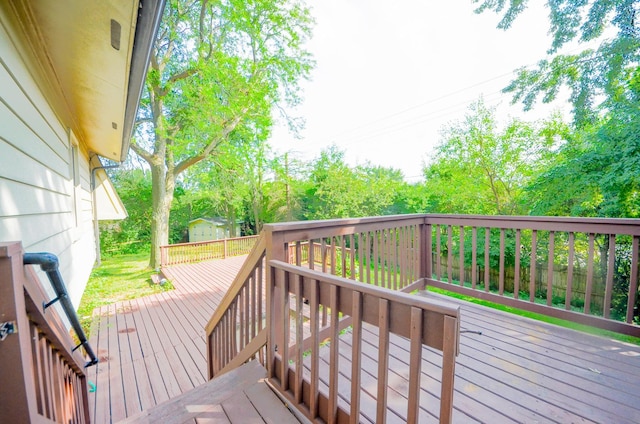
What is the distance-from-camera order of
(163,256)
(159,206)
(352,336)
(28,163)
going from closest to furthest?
(352,336) → (28,163) → (163,256) → (159,206)

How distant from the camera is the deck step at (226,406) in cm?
149

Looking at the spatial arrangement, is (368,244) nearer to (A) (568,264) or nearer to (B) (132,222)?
(A) (568,264)

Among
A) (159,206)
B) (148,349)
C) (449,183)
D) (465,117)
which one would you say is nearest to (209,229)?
(159,206)

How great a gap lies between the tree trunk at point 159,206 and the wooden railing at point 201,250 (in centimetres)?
39

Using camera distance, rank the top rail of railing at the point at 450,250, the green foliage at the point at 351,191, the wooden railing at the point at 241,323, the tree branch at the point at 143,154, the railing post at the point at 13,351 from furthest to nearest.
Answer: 1. the green foliage at the point at 351,191
2. the tree branch at the point at 143,154
3. the top rail of railing at the point at 450,250
4. the wooden railing at the point at 241,323
5. the railing post at the point at 13,351

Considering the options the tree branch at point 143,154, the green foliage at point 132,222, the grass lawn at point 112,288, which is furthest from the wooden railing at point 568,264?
the green foliage at point 132,222

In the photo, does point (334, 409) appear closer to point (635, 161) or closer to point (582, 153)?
point (635, 161)

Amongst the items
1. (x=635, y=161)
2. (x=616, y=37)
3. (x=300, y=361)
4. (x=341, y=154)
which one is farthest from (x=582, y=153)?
(x=341, y=154)

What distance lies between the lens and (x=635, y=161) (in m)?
4.84

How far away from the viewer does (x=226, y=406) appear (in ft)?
5.14

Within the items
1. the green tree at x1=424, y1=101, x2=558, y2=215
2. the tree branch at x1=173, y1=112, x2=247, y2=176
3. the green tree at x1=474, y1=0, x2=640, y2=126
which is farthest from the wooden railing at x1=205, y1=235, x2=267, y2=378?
the green tree at x1=424, y1=101, x2=558, y2=215

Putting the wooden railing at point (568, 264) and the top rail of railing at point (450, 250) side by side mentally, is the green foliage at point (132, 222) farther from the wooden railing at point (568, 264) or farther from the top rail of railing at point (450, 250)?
the wooden railing at point (568, 264)

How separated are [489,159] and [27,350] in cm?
1049

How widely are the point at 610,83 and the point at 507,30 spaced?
2.63m
